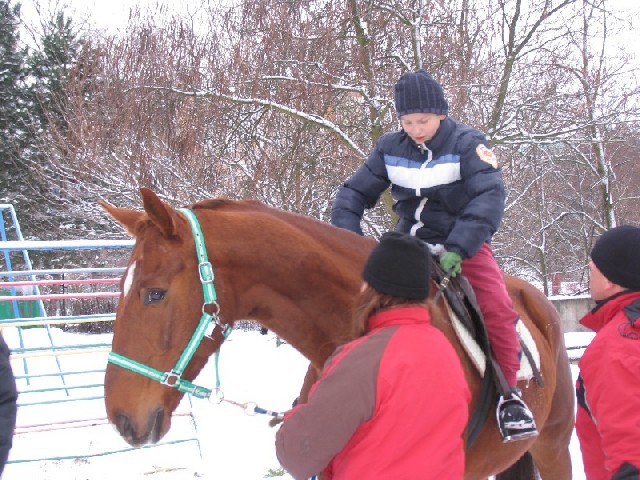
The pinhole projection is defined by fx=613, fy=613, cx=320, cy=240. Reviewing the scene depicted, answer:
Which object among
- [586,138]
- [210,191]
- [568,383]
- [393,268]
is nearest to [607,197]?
[586,138]

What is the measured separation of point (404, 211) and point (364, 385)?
142cm

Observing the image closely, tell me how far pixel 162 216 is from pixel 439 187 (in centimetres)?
122

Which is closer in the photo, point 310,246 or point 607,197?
point 310,246

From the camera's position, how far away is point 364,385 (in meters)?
1.60

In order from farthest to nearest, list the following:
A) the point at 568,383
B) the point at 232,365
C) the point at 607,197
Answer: the point at 607,197 → the point at 232,365 → the point at 568,383

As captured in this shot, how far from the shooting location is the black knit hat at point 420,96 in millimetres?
2664

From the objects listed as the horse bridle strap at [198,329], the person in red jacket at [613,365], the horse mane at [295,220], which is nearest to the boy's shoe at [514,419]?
the person in red jacket at [613,365]

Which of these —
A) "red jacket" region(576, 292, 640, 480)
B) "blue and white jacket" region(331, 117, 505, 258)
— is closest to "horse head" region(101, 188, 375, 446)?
"blue and white jacket" region(331, 117, 505, 258)

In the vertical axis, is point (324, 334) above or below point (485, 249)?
below

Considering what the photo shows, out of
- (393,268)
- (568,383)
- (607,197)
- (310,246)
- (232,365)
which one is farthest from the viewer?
(607,197)

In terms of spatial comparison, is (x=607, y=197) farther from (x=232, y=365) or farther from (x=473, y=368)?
(x=473, y=368)

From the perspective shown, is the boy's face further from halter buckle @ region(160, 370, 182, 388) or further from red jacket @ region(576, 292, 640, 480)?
halter buckle @ region(160, 370, 182, 388)

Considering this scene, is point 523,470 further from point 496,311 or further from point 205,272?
point 205,272

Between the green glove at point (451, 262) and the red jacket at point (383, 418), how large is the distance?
764 mm
